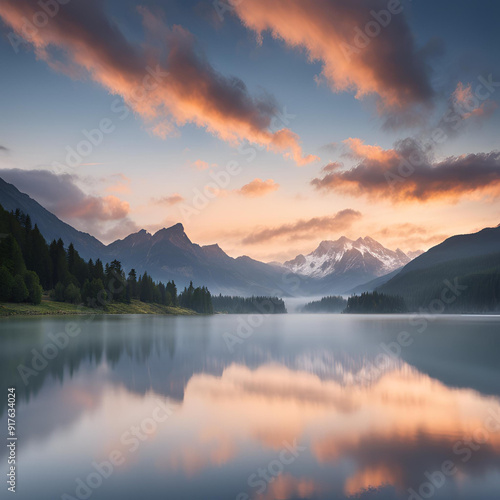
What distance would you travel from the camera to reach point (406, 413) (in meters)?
17.6

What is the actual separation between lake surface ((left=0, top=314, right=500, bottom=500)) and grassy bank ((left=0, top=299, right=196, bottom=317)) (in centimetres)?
6762

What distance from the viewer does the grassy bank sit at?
8619 cm

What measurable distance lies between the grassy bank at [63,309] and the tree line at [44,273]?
8.59ft

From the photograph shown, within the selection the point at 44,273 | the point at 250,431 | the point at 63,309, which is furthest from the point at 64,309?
the point at 250,431

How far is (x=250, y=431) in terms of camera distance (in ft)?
48.9

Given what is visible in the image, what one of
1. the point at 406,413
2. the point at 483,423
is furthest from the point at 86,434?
the point at 483,423

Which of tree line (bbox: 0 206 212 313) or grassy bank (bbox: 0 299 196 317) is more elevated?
tree line (bbox: 0 206 212 313)

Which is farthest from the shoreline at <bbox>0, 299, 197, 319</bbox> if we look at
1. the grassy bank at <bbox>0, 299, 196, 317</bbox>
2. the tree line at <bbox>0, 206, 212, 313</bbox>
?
the tree line at <bbox>0, 206, 212, 313</bbox>

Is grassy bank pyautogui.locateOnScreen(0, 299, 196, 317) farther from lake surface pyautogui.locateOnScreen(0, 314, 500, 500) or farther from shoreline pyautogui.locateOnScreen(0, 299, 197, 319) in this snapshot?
lake surface pyautogui.locateOnScreen(0, 314, 500, 500)

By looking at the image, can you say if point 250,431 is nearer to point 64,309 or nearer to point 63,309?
point 63,309

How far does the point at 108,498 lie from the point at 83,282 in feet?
448

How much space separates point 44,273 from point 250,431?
405ft

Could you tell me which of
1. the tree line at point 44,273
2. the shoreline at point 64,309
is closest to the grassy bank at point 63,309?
the shoreline at point 64,309

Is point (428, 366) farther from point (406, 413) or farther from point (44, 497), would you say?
point (44, 497)
